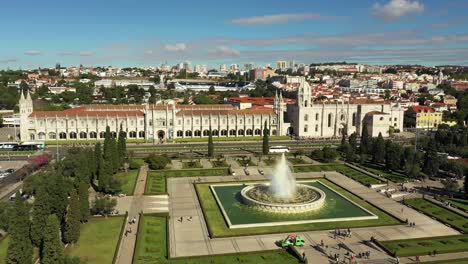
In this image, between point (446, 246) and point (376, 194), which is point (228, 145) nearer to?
point (376, 194)

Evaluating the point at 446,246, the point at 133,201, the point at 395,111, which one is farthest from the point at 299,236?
the point at 395,111

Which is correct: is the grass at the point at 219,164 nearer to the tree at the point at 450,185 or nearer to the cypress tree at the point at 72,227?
the tree at the point at 450,185

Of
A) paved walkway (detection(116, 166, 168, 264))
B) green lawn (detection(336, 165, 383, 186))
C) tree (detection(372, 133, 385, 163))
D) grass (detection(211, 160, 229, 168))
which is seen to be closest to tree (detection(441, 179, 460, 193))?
green lawn (detection(336, 165, 383, 186))

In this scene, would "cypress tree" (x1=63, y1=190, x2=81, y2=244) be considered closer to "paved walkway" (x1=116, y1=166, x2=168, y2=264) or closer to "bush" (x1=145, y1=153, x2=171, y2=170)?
"paved walkway" (x1=116, y1=166, x2=168, y2=264)

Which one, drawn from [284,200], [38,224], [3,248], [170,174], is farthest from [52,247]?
[170,174]

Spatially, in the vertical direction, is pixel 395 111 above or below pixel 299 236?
above
